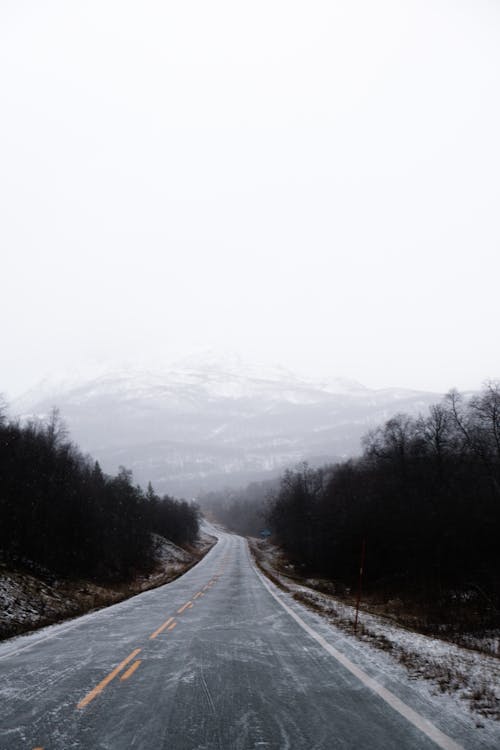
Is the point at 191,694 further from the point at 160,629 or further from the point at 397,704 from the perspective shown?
the point at 160,629

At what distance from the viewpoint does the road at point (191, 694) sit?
496 cm

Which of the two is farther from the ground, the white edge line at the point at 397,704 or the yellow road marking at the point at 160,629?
the white edge line at the point at 397,704

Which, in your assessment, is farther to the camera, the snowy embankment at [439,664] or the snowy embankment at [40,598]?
the snowy embankment at [40,598]

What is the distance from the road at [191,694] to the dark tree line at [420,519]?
49.4 feet

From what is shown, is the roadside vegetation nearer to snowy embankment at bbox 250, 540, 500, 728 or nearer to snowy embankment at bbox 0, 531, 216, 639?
snowy embankment at bbox 250, 540, 500, 728

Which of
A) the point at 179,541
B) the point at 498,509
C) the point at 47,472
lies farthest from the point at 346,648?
the point at 179,541

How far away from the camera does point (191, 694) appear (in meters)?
6.47

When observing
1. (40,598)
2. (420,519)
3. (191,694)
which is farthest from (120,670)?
(420,519)

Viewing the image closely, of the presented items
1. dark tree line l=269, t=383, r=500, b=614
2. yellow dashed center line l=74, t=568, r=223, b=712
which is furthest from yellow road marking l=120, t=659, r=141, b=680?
dark tree line l=269, t=383, r=500, b=614

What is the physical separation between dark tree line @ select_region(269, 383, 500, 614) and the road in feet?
49.4

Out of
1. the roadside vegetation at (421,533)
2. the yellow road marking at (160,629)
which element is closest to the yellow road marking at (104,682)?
the yellow road marking at (160,629)

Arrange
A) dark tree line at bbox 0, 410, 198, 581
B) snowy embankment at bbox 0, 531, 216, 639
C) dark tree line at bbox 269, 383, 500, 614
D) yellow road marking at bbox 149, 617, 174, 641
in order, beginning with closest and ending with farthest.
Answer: yellow road marking at bbox 149, 617, 174, 641 < snowy embankment at bbox 0, 531, 216, 639 < dark tree line at bbox 0, 410, 198, 581 < dark tree line at bbox 269, 383, 500, 614

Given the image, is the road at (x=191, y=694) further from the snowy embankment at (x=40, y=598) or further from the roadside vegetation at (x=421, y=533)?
the roadside vegetation at (x=421, y=533)

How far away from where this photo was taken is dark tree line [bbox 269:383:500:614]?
90.2ft
